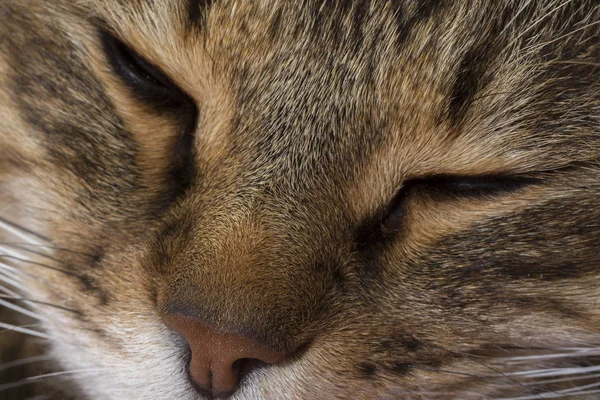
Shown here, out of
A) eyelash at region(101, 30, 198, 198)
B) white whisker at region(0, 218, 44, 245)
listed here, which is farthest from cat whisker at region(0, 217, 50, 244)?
eyelash at region(101, 30, 198, 198)

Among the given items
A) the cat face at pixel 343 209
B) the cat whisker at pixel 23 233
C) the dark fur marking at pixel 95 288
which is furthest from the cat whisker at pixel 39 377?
the cat whisker at pixel 23 233

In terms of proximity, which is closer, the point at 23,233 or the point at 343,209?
the point at 343,209

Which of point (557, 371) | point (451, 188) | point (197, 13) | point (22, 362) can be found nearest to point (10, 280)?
point (22, 362)

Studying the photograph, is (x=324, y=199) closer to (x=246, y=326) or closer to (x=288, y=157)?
(x=288, y=157)

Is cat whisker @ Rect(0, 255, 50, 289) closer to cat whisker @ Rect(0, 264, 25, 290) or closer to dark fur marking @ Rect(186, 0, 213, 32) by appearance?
cat whisker @ Rect(0, 264, 25, 290)

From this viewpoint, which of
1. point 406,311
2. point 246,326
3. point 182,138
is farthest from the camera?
point 182,138

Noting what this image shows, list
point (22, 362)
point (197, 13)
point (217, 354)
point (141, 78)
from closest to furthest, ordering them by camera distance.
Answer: point (217, 354) < point (197, 13) < point (141, 78) < point (22, 362)

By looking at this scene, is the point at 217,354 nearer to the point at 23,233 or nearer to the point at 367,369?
the point at 367,369

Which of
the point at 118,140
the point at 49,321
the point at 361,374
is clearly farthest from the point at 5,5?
the point at 361,374
